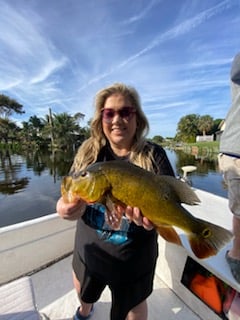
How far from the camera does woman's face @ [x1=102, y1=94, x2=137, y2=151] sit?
140 centimetres

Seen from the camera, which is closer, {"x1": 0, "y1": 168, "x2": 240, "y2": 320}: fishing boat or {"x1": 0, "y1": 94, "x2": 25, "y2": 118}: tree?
{"x1": 0, "y1": 168, "x2": 240, "y2": 320}: fishing boat

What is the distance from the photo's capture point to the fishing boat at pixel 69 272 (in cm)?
197

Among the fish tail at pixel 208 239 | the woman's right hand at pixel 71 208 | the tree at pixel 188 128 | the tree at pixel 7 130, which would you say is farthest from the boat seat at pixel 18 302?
the tree at pixel 188 128

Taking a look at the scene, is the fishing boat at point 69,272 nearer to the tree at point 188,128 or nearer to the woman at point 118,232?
the woman at point 118,232

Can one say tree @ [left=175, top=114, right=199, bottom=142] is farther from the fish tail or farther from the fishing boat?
the fish tail

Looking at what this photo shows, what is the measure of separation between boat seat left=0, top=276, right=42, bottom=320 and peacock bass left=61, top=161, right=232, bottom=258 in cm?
94

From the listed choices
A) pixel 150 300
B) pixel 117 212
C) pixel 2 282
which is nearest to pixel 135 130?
pixel 117 212

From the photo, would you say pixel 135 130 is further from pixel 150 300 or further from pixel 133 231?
pixel 150 300

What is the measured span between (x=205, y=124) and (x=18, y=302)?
70.8 metres

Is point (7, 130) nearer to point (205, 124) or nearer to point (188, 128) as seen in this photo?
point (188, 128)

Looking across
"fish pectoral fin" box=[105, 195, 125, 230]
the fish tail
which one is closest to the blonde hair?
"fish pectoral fin" box=[105, 195, 125, 230]

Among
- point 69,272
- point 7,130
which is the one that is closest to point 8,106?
point 7,130

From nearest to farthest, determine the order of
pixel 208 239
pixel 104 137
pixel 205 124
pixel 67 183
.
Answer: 1. pixel 208 239
2. pixel 67 183
3. pixel 104 137
4. pixel 205 124

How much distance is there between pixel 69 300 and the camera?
7.25ft
